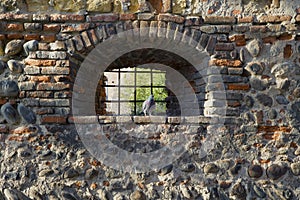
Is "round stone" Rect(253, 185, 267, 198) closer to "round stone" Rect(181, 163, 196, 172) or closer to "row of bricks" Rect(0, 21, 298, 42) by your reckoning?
"round stone" Rect(181, 163, 196, 172)

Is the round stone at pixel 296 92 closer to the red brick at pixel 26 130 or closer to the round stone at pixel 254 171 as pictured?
the round stone at pixel 254 171

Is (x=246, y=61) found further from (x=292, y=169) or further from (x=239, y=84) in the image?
(x=292, y=169)

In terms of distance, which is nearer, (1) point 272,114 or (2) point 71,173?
(2) point 71,173

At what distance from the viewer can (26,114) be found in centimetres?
334

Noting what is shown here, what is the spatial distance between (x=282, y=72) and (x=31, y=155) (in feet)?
7.42

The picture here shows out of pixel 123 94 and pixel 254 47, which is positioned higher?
pixel 254 47

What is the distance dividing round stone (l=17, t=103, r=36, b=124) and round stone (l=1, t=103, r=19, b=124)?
0.04 metres

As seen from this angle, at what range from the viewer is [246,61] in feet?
11.7

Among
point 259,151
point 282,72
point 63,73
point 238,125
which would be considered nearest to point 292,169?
point 259,151

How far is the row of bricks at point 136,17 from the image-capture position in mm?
3436

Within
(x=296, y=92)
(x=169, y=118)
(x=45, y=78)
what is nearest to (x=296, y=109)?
(x=296, y=92)

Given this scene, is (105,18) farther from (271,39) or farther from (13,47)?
(271,39)

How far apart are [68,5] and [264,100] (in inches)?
74.9

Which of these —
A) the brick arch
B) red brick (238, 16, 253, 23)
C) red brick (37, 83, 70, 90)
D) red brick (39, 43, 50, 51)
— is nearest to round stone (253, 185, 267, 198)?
the brick arch
